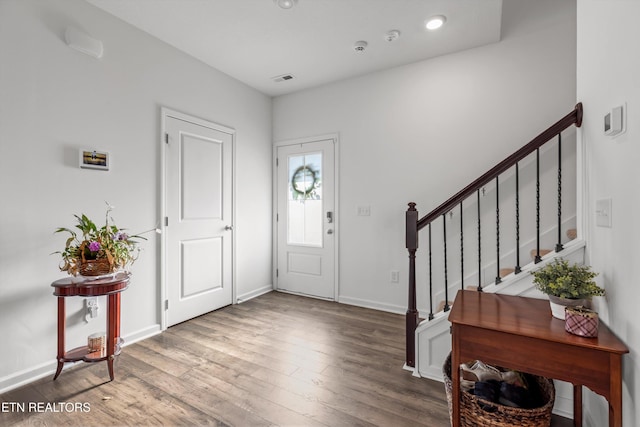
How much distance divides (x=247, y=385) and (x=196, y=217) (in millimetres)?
1867

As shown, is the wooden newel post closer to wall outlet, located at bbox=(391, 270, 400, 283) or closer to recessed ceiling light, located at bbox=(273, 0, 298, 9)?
wall outlet, located at bbox=(391, 270, 400, 283)

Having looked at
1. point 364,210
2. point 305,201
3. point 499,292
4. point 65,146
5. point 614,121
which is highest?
point 65,146

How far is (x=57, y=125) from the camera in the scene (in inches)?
84.4

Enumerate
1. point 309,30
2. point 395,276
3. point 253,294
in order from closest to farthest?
point 309,30 → point 395,276 → point 253,294

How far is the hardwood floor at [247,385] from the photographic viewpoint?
5.43 feet

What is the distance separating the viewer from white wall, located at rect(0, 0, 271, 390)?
195 cm

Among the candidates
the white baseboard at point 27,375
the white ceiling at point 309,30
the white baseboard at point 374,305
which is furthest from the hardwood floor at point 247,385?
the white ceiling at point 309,30

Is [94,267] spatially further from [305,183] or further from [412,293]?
[305,183]

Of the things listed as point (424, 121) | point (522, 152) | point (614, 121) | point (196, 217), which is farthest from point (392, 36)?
A: point (196, 217)

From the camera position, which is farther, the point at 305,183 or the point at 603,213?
the point at 305,183

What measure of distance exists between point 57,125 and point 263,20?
181 cm

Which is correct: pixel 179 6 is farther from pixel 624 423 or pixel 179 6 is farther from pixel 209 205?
pixel 624 423

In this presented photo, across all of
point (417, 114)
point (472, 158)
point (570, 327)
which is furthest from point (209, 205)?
point (570, 327)

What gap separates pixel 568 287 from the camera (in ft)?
4.26
